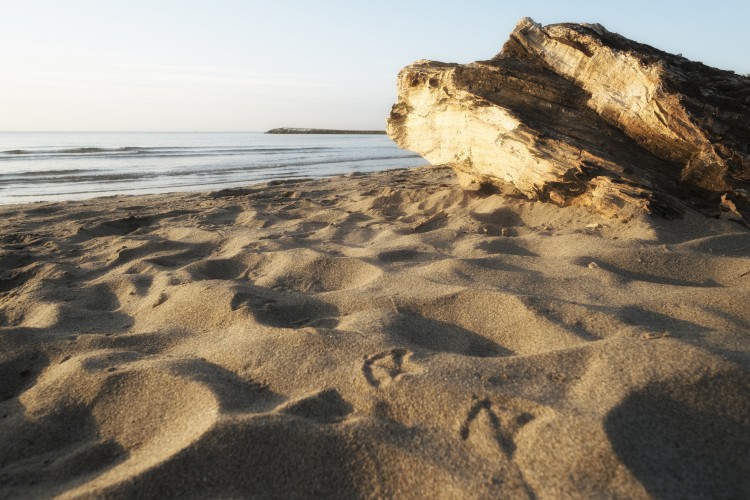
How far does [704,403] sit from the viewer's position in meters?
1.47

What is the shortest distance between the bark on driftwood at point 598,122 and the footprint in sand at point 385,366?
2.13 meters

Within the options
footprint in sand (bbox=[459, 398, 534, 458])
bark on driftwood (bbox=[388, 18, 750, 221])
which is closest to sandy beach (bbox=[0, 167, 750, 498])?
footprint in sand (bbox=[459, 398, 534, 458])

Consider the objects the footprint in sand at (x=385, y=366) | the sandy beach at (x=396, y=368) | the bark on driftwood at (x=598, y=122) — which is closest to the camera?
the sandy beach at (x=396, y=368)

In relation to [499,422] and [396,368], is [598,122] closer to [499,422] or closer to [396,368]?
[396,368]

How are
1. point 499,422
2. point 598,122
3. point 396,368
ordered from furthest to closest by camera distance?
point 598,122 → point 396,368 → point 499,422

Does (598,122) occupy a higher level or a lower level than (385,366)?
higher

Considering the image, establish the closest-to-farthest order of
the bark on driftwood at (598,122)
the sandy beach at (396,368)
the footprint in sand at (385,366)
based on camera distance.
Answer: the sandy beach at (396,368) → the footprint in sand at (385,366) → the bark on driftwood at (598,122)

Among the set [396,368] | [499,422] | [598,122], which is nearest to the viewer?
[499,422]

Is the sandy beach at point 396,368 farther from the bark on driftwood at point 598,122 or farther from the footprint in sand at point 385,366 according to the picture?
the bark on driftwood at point 598,122

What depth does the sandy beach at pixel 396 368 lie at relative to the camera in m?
1.33

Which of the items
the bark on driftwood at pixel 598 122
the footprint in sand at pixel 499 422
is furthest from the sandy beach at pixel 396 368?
the bark on driftwood at pixel 598 122

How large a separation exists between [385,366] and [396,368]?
41mm

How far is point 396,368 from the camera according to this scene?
179cm

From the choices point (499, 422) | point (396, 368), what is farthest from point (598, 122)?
point (499, 422)
